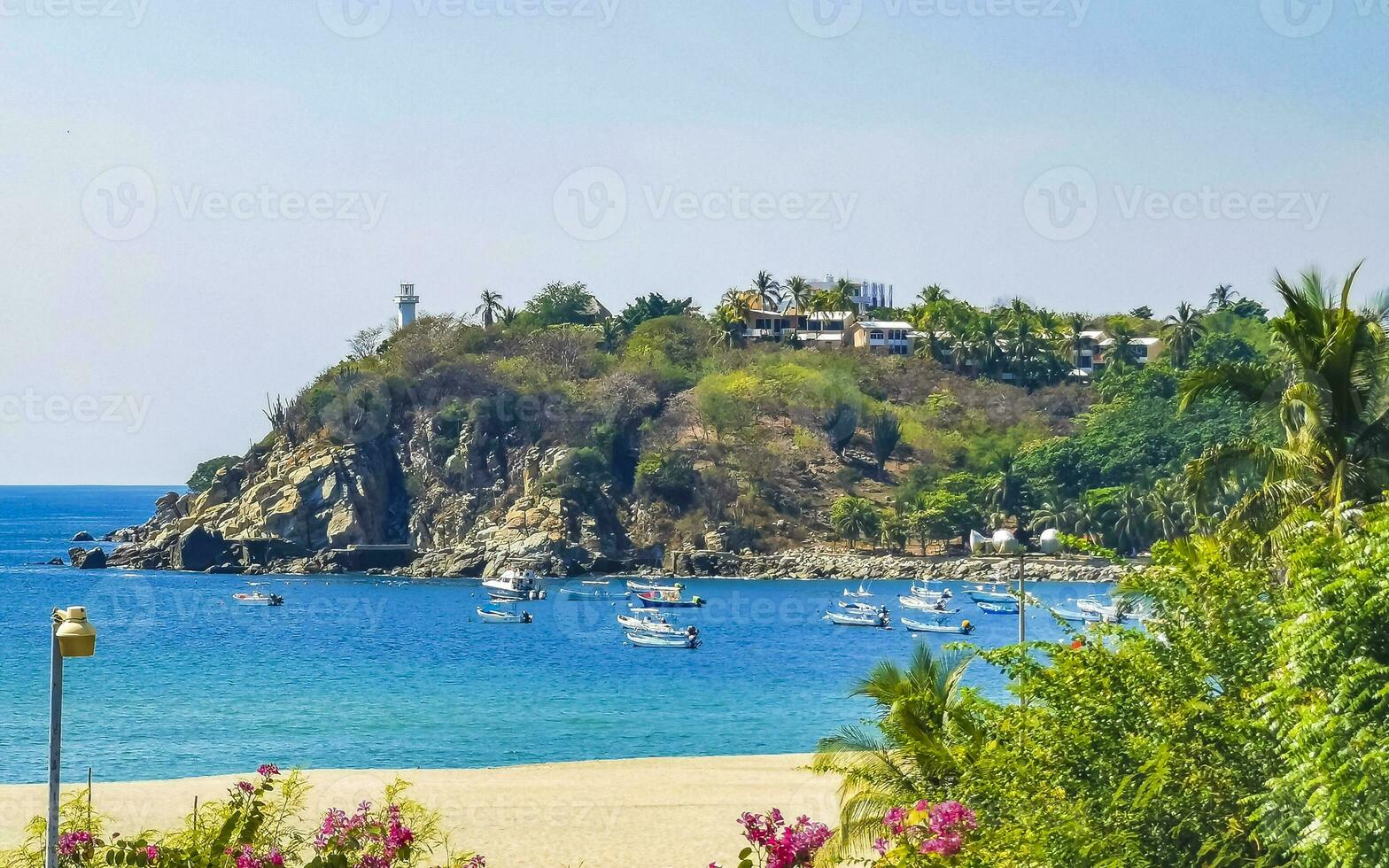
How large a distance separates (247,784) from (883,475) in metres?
102

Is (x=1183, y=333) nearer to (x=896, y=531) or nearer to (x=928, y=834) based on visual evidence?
(x=896, y=531)

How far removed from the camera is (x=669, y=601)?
88.8 metres

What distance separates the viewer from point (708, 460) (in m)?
112

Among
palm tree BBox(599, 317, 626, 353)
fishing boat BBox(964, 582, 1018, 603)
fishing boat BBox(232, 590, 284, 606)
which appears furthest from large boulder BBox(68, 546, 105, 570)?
fishing boat BBox(964, 582, 1018, 603)

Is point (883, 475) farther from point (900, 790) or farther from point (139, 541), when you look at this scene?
point (900, 790)

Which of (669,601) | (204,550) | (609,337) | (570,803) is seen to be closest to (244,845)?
(570,803)

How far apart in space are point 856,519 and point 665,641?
112 ft

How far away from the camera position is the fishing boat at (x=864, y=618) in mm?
79500

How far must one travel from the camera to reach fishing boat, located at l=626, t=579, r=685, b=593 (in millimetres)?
90688

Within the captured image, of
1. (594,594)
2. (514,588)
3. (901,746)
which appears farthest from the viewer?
(594,594)

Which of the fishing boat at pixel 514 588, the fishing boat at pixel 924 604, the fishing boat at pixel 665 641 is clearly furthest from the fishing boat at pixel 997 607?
the fishing boat at pixel 514 588

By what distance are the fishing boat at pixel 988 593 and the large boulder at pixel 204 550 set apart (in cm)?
5595

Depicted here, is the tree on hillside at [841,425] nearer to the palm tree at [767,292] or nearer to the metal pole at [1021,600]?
the palm tree at [767,292]

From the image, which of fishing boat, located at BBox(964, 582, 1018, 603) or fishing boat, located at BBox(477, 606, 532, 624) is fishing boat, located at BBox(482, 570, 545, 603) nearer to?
fishing boat, located at BBox(477, 606, 532, 624)
